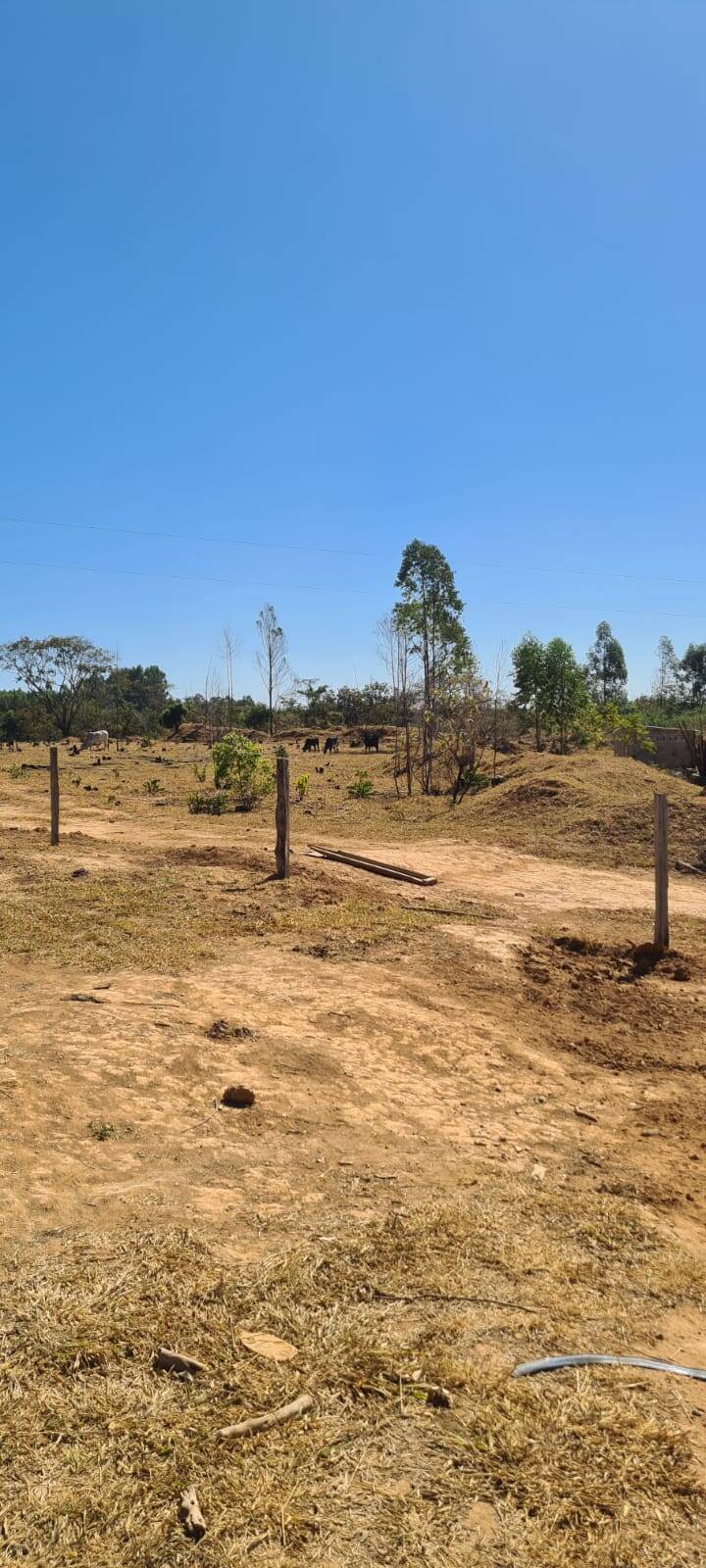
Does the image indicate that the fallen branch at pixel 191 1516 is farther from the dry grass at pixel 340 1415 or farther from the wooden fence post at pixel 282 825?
the wooden fence post at pixel 282 825

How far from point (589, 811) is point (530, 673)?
505 inches

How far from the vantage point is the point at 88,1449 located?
2207 millimetres

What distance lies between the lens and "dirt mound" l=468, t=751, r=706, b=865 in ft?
46.3

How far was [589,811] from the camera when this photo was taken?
15.9m

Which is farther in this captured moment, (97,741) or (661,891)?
(97,741)

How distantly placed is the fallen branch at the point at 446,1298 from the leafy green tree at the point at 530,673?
25.8 m

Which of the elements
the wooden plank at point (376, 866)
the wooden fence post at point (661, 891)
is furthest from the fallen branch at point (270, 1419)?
the wooden plank at point (376, 866)

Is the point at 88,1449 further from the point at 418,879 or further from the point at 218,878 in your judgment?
the point at 418,879

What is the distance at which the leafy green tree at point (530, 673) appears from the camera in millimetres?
27844

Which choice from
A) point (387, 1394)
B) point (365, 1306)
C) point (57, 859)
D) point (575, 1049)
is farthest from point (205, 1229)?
point (57, 859)

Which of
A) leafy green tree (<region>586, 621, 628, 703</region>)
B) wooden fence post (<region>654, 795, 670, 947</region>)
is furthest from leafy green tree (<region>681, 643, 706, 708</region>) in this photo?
wooden fence post (<region>654, 795, 670, 947</region>)

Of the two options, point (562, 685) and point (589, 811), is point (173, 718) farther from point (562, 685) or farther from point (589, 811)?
point (589, 811)

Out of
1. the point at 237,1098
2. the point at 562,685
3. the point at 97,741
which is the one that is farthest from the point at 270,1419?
the point at 97,741

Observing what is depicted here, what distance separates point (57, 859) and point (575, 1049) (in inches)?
286
